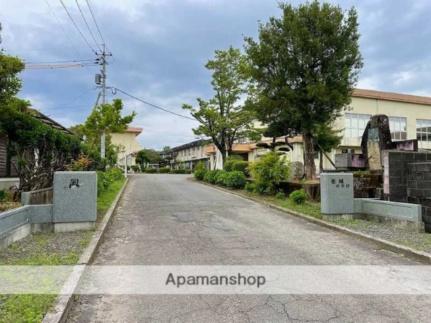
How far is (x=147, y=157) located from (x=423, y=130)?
4591 centimetres

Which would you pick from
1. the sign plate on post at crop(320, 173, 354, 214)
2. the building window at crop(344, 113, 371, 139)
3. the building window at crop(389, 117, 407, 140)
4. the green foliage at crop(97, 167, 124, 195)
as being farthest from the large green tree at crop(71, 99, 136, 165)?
the building window at crop(389, 117, 407, 140)

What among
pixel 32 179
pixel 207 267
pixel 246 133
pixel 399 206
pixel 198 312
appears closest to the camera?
pixel 198 312

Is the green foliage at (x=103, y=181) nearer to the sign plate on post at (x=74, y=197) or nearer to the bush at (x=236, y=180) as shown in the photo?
the sign plate on post at (x=74, y=197)

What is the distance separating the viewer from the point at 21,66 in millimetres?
9352

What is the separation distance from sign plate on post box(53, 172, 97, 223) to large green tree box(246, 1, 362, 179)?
9463mm

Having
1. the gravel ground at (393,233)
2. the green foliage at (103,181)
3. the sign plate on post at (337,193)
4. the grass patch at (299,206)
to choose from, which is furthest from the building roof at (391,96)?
the gravel ground at (393,233)

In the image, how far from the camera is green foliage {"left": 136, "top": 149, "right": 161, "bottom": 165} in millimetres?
64537

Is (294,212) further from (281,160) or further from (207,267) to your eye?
(207,267)

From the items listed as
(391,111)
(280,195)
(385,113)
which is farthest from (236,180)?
(391,111)

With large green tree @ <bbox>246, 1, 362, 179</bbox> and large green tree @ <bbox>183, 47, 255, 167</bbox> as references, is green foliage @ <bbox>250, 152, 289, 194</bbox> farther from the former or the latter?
large green tree @ <bbox>183, 47, 255, 167</bbox>

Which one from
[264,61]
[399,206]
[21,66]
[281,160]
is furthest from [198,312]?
[264,61]

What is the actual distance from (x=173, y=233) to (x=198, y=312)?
4185mm

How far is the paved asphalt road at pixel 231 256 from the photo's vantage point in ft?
12.7

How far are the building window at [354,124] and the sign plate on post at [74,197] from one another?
30.2m
